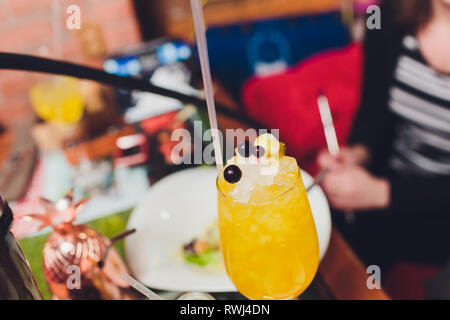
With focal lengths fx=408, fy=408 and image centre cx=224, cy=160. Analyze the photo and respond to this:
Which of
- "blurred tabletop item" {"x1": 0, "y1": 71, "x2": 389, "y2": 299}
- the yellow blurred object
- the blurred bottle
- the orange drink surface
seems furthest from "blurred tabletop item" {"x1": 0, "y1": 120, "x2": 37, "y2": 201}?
the orange drink surface

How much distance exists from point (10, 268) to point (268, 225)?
33 centimetres

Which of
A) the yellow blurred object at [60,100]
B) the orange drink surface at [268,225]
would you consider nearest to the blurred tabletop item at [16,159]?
the yellow blurred object at [60,100]

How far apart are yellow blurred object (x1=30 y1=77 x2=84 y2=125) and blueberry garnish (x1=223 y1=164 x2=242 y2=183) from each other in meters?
1.12

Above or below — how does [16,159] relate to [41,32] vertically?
below

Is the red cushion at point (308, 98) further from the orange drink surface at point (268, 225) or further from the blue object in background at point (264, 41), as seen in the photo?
the orange drink surface at point (268, 225)

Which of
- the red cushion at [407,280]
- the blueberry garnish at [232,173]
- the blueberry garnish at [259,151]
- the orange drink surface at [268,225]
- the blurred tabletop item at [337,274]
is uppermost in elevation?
the blueberry garnish at [259,151]

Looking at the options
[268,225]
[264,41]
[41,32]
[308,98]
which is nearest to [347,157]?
[308,98]

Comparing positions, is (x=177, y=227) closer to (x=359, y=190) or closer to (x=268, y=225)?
(x=268, y=225)

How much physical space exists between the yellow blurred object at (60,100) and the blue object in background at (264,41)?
1268 mm

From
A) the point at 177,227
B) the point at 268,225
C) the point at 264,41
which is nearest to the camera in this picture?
the point at 268,225

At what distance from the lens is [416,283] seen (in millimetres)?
1287

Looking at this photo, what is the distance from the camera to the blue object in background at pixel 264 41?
2.61m

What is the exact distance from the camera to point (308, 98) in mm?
2148

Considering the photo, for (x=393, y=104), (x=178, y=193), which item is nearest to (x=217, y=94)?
(x=393, y=104)
